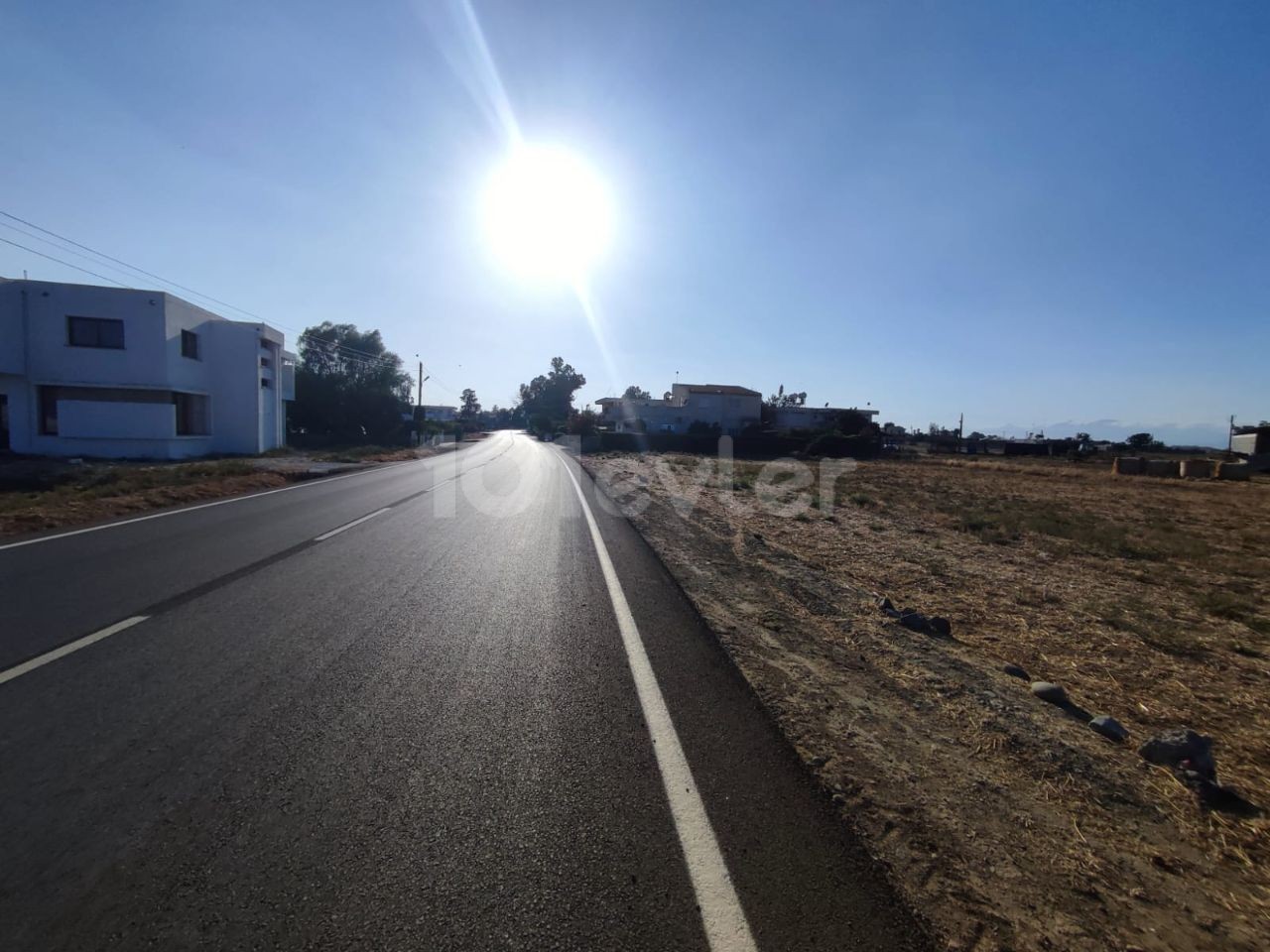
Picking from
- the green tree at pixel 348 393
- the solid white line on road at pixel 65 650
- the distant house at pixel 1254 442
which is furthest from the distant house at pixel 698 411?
the solid white line on road at pixel 65 650

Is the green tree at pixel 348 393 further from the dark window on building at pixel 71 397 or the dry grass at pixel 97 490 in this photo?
the dry grass at pixel 97 490

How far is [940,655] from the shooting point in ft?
19.0

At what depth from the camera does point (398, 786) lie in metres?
3.31

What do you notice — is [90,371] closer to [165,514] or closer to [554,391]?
[165,514]

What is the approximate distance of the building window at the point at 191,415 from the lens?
34.4 meters

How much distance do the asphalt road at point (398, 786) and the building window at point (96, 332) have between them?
106 ft

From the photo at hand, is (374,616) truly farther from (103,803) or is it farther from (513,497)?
(513,497)

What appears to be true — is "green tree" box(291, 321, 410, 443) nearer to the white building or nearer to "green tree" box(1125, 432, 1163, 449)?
the white building

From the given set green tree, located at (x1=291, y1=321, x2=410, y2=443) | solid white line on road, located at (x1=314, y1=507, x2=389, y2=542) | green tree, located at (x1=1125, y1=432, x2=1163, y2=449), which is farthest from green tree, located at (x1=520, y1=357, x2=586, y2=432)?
solid white line on road, located at (x1=314, y1=507, x2=389, y2=542)

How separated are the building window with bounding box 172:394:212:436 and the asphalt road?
32681 mm

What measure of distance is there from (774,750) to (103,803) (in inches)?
131

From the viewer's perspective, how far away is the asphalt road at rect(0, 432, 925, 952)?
244cm

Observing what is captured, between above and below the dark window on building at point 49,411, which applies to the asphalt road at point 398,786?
below

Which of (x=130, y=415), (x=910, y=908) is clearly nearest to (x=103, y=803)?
(x=910, y=908)
